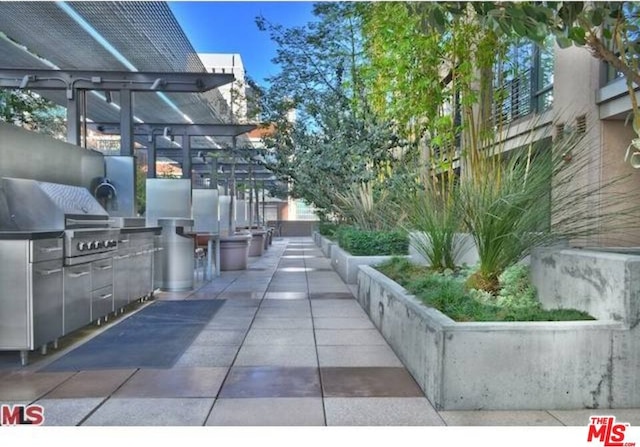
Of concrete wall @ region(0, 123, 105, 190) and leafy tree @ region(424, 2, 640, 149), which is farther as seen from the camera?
concrete wall @ region(0, 123, 105, 190)

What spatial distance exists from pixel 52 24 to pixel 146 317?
152 inches

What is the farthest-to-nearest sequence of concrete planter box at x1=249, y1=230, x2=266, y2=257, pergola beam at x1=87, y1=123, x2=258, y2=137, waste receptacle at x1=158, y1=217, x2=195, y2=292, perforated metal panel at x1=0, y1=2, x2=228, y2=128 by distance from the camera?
concrete planter box at x1=249, y1=230, x2=266, y2=257
pergola beam at x1=87, y1=123, x2=258, y2=137
waste receptacle at x1=158, y1=217, x2=195, y2=292
perforated metal panel at x1=0, y1=2, x2=228, y2=128

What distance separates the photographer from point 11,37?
6.95 meters

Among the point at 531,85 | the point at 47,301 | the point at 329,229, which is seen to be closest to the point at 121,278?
the point at 47,301

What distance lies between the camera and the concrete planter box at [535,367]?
297 centimetres

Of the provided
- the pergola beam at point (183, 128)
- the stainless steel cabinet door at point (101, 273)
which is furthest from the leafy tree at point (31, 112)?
the stainless steel cabinet door at point (101, 273)

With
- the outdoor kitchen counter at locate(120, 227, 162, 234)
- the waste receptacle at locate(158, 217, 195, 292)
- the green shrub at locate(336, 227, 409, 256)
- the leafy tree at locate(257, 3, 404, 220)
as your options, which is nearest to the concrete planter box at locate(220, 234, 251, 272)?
the leafy tree at locate(257, 3, 404, 220)

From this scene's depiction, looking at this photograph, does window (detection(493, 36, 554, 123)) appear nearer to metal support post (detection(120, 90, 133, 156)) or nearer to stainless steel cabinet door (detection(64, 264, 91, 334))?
metal support post (detection(120, 90, 133, 156))

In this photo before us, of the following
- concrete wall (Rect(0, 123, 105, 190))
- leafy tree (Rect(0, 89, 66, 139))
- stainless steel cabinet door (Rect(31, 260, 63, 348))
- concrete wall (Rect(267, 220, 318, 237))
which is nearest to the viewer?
stainless steel cabinet door (Rect(31, 260, 63, 348))

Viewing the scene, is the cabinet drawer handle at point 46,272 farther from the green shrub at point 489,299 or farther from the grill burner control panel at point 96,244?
the green shrub at point 489,299

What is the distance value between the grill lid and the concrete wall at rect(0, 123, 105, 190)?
0.71 feet

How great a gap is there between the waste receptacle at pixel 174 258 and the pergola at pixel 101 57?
1424 mm

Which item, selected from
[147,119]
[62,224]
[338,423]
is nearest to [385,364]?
[338,423]

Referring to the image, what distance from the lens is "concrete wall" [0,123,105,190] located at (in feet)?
17.3
